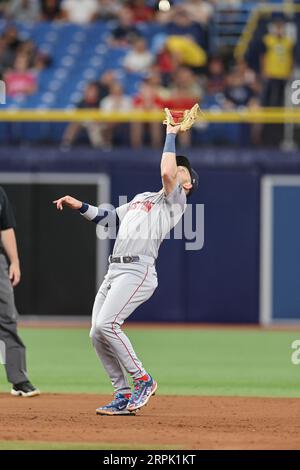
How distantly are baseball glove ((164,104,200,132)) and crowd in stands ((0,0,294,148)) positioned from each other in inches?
327

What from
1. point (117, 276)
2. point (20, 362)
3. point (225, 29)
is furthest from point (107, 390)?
point (225, 29)

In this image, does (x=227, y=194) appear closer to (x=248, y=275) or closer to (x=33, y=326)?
(x=248, y=275)

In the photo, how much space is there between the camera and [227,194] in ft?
58.9

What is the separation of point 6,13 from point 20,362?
1314 centimetres

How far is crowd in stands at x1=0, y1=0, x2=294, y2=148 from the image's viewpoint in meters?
18.1

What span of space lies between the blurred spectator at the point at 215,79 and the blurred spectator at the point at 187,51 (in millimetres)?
476

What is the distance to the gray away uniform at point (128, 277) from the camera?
29.6 feet

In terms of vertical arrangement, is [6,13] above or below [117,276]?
above

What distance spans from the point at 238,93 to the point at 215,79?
58 cm

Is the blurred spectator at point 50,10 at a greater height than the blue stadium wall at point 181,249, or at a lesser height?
greater

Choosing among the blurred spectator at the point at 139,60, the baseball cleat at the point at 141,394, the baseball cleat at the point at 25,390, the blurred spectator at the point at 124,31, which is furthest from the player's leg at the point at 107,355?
the blurred spectator at the point at 124,31

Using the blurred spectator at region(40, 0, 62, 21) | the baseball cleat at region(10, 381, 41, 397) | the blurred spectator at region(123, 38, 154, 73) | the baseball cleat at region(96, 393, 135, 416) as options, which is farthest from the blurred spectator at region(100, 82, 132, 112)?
the baseball cleat at region(96, 393, 135, 416)

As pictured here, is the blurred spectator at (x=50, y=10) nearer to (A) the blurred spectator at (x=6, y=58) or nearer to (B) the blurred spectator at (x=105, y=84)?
(A) the blurred spectator at (x=6, y=58)
